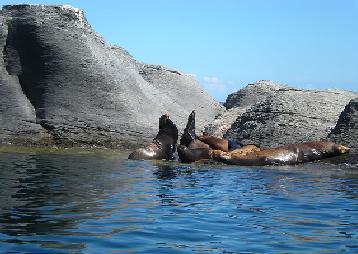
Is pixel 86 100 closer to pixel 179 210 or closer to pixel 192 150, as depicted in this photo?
pixel 192 150

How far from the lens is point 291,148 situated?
19.0 m

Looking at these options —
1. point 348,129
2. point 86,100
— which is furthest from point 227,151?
point 86,100

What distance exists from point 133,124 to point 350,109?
31.0ft

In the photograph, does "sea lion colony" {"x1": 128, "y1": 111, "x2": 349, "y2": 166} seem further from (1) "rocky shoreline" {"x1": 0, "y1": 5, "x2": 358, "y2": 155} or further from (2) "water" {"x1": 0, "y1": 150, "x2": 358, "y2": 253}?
(1) "rocky shoreline" {"x1": 0, "y1": 5, "x2": 358, "y2": 155}

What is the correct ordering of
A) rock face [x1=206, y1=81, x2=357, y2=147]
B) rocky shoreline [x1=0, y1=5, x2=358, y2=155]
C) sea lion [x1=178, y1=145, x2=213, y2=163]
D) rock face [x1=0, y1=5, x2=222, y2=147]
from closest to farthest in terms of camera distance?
sea lion [x1=178, y1=145, x2=213, y2=163] → rock face [x1=206, y1=81, x2=357, y2=147] → rocky shoreline [x1=0, y1=5, x2=358, y2=155] → rock face [x1=0, y1=5, x2=222, y2=147]

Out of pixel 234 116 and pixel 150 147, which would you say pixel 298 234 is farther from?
pixel 234 116

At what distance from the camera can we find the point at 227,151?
803 inches

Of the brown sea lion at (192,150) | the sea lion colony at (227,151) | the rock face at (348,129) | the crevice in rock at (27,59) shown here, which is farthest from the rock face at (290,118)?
the crevice in rock at (27,59)

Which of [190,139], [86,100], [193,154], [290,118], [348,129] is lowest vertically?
[193,154]

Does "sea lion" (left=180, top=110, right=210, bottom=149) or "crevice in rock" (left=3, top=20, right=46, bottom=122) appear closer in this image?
"sea lion" (left=180, top=110, right=210, bottom=149)

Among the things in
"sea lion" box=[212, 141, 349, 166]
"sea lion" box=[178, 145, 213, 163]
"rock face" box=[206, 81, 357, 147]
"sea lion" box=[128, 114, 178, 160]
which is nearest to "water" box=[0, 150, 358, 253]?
"sea lion" box=[212, 141, 349, 166]

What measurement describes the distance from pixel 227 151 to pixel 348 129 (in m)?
4.05

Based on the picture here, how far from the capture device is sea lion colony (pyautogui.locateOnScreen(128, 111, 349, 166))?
1869 cm

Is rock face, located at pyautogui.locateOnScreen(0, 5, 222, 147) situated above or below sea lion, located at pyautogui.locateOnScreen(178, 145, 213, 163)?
above
